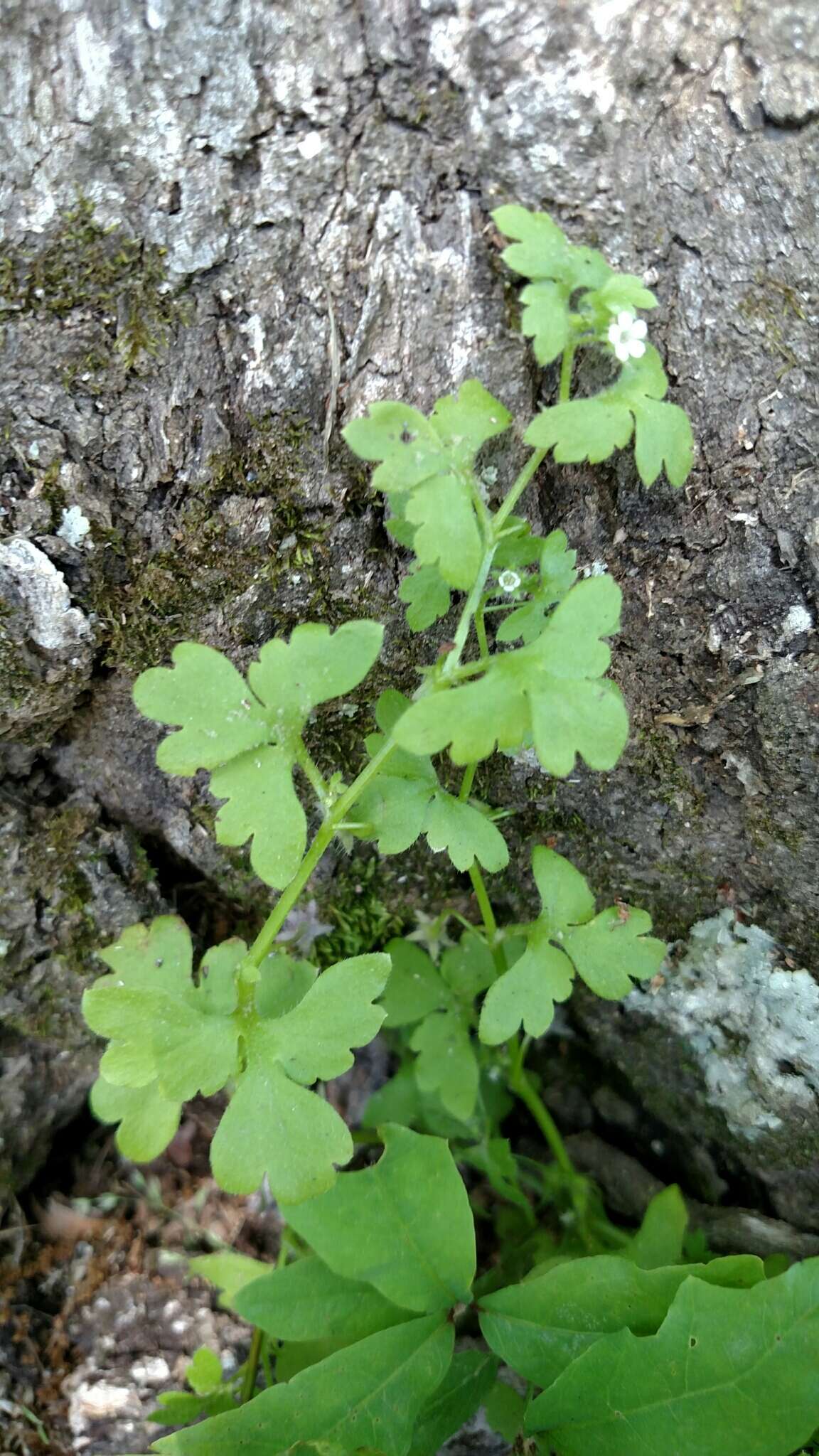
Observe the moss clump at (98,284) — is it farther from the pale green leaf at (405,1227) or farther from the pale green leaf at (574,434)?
the pale green leaf at (405,1227)

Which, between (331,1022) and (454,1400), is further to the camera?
(454,1400)

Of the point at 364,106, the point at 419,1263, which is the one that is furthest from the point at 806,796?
the point at 364,106

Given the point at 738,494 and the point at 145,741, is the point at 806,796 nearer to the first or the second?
the point at 738,494

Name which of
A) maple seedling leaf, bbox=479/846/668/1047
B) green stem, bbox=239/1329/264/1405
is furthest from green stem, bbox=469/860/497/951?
green stem, bbox=239/1329/264/1405

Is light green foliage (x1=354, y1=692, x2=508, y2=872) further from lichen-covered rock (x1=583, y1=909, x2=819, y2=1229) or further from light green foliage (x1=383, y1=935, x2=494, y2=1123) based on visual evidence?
lichen-covered rock (x1=583, y1=909, x2=819, y2=1229)

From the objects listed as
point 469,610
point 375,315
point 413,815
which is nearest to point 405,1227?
point 413,815

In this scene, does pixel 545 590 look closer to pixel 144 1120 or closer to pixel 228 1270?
pixel 144 1120
